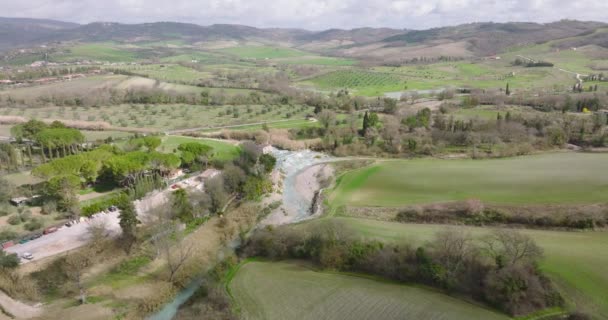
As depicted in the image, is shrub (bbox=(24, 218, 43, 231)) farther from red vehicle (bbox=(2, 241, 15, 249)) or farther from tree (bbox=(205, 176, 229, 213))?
tree (bbox=(205, 176, 229, 213))

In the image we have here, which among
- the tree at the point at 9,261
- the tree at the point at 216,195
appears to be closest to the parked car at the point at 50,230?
the tree at the point at 9,261

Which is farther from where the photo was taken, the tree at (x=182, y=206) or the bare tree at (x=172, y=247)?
the tree at (x=182, y=206)

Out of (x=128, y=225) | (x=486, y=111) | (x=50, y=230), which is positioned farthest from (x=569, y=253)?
(x=486, y=111)

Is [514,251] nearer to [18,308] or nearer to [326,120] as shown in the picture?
[18,308]

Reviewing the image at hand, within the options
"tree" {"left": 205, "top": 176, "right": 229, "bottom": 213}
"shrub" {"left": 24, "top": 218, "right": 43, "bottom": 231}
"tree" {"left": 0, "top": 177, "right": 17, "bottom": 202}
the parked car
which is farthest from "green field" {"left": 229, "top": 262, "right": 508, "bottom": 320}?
"tree" {"left": 0, "top": 177, "right": 17, "bottom": 202}

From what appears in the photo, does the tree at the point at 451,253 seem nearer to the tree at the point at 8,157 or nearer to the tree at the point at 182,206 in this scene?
the tree at the point at 182,206
